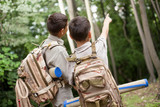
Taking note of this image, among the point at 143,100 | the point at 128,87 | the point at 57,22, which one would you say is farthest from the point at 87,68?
the point at 143,100

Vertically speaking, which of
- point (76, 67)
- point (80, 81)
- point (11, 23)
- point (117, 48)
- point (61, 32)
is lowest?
point (117, 48)

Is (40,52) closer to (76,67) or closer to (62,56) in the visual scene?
(62,56)

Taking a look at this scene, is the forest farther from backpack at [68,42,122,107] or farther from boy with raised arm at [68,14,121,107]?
backpack at [68,42,122,107]

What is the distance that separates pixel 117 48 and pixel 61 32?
38.0ft

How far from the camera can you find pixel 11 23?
Result: 602cm

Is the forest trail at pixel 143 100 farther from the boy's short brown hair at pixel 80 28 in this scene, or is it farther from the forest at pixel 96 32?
the boy's short brown hair at pixel 80 28

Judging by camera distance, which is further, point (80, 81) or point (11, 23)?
point (11, 23)

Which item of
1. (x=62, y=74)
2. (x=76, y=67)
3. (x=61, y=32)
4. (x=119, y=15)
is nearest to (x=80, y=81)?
(x=76, y=67)

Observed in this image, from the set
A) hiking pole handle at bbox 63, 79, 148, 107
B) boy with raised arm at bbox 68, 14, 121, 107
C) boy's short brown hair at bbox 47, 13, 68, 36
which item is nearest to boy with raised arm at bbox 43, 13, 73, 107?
boy's short brown hair at bbox 47, 13, 68, 36

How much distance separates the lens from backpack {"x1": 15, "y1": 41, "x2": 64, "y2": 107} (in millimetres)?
2025

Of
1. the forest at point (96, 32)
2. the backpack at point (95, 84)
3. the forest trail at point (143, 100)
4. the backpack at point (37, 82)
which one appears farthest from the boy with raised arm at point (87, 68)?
the forest trail at point (143, 100)

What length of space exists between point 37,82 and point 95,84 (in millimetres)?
766

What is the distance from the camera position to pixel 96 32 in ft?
21.7

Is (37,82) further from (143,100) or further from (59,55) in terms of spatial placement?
(143,100)
